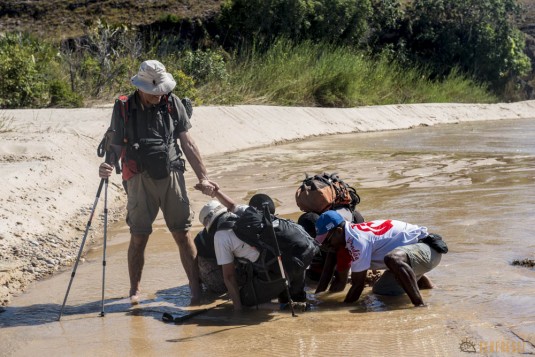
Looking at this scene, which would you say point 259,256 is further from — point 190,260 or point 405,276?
point 405,276

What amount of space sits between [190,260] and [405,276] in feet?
5.94

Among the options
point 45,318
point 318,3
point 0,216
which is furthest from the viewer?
point 318,3

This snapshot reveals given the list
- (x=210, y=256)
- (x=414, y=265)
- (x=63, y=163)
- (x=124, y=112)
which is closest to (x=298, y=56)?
(x=63, y=163)

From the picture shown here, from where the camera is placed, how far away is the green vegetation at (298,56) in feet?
67.8

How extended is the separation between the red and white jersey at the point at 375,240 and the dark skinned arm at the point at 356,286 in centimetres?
5

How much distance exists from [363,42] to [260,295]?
27879mm

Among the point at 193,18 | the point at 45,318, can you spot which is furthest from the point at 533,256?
the point at 193,18

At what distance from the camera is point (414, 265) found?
23.1 feet

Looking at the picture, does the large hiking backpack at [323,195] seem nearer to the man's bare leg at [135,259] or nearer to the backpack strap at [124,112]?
the man's bare leg at [135,259]

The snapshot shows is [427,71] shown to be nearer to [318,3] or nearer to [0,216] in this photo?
[318,3]

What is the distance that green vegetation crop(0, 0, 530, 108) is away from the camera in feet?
67.8

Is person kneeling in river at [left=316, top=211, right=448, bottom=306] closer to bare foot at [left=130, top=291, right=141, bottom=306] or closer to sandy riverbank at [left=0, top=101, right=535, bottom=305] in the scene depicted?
bare foot at [left=130, top=291, right=141, bottom=306]

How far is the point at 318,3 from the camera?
104 feet

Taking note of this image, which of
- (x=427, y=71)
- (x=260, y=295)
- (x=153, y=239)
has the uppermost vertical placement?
(x=260, y=295)
